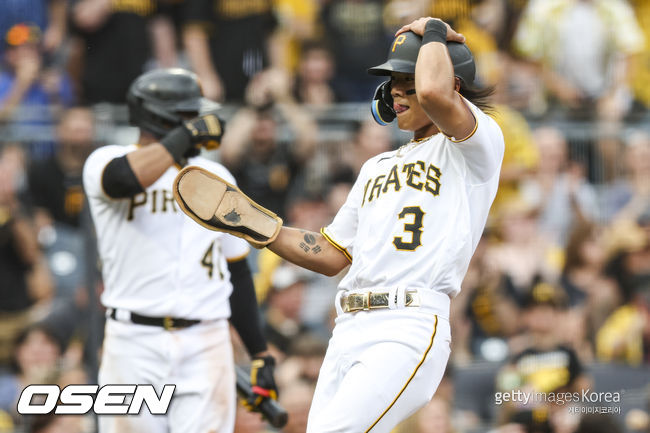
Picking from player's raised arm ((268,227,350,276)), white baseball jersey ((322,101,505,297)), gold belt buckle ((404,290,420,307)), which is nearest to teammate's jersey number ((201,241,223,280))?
player's raised arm ((268,227,350,276))

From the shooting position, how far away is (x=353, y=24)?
9930 millimetres

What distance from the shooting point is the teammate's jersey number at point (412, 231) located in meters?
4.20

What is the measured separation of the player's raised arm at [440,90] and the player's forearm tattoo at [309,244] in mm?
803

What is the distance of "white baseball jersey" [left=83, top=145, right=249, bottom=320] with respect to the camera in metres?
5.39

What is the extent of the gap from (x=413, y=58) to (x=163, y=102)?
1.80 meters

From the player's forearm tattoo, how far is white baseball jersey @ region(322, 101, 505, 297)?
8.4 inches

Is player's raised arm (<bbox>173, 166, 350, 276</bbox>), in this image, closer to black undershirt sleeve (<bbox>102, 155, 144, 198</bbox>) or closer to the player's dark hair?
the player's dark hair

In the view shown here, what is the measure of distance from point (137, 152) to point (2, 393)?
9.22 ft

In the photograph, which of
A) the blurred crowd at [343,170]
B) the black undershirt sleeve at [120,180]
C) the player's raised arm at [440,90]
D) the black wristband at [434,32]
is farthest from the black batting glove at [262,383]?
the black wristband at [434,32]

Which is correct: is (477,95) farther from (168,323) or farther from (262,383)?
(262,383)

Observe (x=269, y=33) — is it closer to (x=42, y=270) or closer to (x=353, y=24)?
(x=353, y=24)

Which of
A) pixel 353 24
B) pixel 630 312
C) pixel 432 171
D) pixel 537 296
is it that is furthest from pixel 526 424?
pixel 353 24

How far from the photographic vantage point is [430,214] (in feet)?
13.8

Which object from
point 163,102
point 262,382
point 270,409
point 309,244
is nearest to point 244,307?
point 262,382
